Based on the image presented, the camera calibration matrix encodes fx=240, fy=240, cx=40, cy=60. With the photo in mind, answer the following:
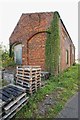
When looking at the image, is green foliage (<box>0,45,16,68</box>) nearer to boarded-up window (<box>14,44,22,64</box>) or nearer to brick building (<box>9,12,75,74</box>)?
boarded-up window (<box>14,44,22,64</box>)

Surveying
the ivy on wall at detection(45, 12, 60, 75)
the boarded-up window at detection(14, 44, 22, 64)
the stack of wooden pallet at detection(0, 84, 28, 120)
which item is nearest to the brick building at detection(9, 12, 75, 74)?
the boarded-up window at detection(14, 44, 22, 64)

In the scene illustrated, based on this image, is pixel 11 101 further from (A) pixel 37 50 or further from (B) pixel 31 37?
(B) pixel 31 37

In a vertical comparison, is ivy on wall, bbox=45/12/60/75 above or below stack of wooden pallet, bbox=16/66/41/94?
above

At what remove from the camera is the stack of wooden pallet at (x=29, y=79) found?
35.6 feet

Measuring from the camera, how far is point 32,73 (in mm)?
Result: 11219

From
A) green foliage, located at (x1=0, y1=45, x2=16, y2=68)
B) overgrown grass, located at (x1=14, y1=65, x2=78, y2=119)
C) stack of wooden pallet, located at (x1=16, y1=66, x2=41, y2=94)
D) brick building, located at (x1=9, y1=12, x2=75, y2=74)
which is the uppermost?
brick building, located at (x1=9, y1=12, x2=75, y2=74)

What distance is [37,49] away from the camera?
17.3m

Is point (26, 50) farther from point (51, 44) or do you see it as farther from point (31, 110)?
point (31, 110)

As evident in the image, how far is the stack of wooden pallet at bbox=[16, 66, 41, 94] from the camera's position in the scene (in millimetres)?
10850

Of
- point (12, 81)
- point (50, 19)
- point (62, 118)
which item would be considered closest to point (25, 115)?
point (62, 118)

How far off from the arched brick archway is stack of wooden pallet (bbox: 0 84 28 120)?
7837 mm

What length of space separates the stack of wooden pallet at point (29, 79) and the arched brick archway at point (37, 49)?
5.37 m

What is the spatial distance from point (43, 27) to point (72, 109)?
876 centimetres

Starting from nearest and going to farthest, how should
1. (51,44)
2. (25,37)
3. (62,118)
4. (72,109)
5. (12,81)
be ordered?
(62,118) → (72,109) → (12,81) → (51,44) → (25,37)
